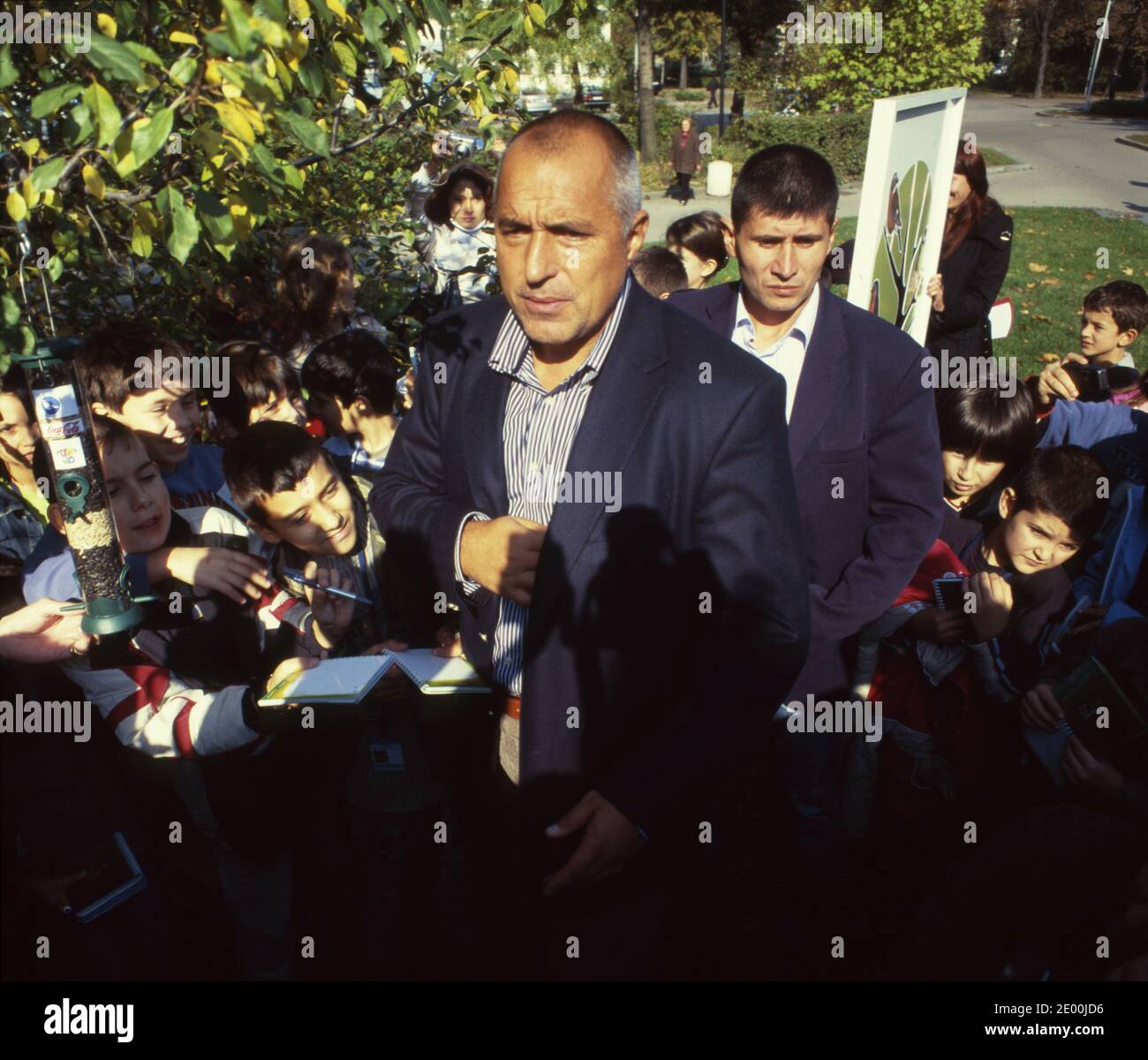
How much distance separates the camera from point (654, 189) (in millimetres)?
22516

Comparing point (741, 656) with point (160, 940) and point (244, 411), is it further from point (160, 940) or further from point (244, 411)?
point (244, 411)

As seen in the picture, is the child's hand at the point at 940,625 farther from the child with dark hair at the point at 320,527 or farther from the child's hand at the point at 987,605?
the child with dark hair at the point at 320,527

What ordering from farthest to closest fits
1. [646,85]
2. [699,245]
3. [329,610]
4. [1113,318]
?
[646,85] → [699,245] → [1113,318] → [329,610]

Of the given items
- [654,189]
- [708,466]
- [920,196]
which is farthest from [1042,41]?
[708,466]

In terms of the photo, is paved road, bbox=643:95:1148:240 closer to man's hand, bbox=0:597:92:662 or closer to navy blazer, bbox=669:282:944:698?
navy blazer, bbox=669:282:944:698

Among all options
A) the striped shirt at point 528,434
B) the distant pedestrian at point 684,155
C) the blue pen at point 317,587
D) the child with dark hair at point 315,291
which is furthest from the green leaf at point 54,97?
the distant pedestrian at point 684,155

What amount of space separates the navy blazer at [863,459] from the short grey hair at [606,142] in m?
1.14

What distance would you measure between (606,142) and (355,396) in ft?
7.23

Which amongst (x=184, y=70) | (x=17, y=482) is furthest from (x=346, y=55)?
(x=17, y=482)

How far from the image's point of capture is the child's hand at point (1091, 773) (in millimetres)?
2811

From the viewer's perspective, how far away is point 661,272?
198 inches

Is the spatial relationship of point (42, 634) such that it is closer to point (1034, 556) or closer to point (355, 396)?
point (355, 396)
